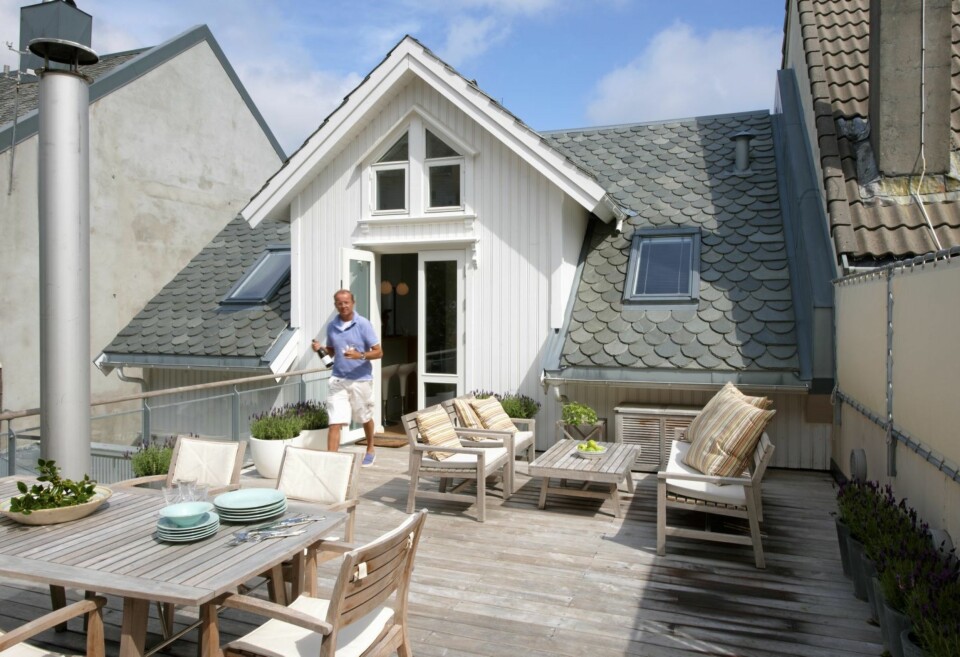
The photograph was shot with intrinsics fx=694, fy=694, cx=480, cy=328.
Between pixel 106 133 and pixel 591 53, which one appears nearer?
pixel 106 133

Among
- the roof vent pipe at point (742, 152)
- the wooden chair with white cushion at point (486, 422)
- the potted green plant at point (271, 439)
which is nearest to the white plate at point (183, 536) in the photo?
the wooden chair with white cushion at point (486, 422)

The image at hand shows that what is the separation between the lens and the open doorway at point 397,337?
1051cm

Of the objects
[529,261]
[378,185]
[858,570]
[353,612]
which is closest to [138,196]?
[378,185]

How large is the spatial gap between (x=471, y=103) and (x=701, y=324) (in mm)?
3961

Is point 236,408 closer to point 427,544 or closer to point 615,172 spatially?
point 427,544

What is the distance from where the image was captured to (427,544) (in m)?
5.46

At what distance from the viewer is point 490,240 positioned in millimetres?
9102

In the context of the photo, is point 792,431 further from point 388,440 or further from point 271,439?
point 271,439

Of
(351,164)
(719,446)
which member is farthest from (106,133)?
(719,446)

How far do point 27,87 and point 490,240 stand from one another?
9.91 m

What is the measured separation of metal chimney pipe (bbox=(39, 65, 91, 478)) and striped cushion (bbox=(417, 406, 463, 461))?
3005 millimetres

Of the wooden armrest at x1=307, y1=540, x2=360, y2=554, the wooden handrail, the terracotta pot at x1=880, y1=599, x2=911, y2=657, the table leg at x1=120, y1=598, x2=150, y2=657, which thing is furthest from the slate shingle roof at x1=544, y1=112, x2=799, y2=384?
the table leg at x1=120, y1=598, x2=150, y2=657

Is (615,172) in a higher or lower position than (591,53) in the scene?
lower

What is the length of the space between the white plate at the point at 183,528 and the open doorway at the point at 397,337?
6910mm
